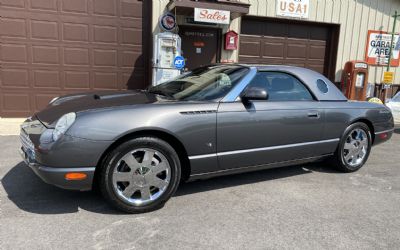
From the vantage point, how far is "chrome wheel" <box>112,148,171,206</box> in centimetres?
303

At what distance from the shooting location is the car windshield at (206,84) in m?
3.56

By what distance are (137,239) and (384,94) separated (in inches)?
409

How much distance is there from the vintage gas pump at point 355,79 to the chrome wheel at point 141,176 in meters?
8.54

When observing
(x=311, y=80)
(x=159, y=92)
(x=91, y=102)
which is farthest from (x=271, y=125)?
A: (x=91, y=102)

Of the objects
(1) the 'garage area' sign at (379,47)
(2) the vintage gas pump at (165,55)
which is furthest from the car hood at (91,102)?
(1) the 'garage area' sign at (379,47)

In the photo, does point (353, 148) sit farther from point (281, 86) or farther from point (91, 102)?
point (91, 102)

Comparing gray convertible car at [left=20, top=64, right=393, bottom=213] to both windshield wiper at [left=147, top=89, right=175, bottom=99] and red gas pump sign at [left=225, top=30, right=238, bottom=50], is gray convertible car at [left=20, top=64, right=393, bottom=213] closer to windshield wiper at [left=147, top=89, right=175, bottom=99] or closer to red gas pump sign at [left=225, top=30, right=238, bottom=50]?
windshield wiper at [left=147, top=89, right=175, bottom=99]

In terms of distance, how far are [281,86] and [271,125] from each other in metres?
0.59

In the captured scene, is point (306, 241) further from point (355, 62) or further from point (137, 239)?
point (355, 62)

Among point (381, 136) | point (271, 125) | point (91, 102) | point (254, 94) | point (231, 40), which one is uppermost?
point (231, 40)

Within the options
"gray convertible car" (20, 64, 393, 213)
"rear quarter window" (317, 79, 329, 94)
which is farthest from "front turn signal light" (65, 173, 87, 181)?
"rear quarter window" (317, 79, 329, 94)

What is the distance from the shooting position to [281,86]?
13.2 feet

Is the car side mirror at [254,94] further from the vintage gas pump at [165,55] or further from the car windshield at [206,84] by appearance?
the vintage gas pump at [165,55]

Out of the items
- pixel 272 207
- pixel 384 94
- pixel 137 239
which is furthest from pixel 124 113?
pixel 384 94
